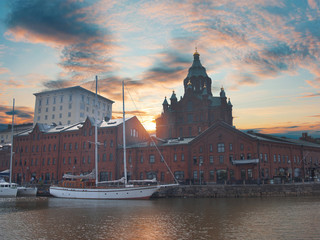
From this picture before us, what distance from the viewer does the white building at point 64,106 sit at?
121 metres

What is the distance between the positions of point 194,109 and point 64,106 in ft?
190

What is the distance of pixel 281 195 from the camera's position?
2069 inches

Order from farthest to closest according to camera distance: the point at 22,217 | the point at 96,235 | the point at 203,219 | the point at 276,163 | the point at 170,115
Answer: the point at 170,115, the point at 276,163, the point at 22,217, the point at 203,219, the point at 96,235

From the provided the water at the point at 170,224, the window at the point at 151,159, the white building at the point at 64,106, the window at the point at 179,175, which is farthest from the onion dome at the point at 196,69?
the water at the point at 170,224

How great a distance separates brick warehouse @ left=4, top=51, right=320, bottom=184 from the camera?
210ft

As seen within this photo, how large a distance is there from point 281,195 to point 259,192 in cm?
381

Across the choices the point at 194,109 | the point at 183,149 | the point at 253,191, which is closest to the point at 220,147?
the point at 183,149

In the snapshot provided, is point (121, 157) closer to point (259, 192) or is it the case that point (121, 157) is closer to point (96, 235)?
point (259, 192)

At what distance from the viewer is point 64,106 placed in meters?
122

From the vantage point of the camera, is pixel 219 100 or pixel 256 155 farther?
pixel 219 100

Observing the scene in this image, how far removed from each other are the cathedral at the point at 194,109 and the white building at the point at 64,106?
38944mm

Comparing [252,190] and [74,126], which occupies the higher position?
[74,126]

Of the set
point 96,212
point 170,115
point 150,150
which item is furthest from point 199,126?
point 96,212

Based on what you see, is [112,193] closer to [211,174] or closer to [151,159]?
[151,159]
